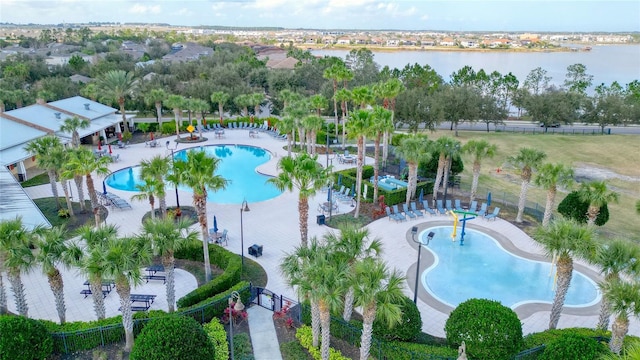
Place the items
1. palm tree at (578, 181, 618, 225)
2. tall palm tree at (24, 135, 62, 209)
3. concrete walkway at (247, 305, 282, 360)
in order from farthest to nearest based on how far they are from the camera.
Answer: tall palm tree at (24, 135, 62, 209)
palm tree at (578, 181, 618, 225)
concrete walkway at (247, 305, 282, 360)

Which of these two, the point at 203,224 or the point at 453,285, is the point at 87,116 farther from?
the point at 453,285

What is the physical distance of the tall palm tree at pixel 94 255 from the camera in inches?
533

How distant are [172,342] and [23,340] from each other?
4.86 m

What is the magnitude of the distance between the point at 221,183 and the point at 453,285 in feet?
39.0

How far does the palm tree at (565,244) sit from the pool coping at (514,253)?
2842 mm

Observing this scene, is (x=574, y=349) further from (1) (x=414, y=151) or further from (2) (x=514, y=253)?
(1) (x=414, y=151)

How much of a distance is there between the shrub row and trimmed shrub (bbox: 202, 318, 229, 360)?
8.70 ft

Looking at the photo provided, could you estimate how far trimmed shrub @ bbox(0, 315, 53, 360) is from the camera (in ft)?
43.0

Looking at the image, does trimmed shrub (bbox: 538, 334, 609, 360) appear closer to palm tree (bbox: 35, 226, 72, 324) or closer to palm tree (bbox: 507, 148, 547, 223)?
palm tree (bbox: 507, 148, 547, 223)

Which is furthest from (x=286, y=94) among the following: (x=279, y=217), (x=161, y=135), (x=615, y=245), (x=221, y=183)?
(x=615, y=245)

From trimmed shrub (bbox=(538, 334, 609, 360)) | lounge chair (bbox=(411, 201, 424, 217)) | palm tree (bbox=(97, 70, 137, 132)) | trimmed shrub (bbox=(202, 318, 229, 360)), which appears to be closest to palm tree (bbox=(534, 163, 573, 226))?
lounge chair (bbox=(411, 201, 424, 217))

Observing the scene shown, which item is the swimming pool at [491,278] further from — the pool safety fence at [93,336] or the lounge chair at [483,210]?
the pool safety fence at [93,336]

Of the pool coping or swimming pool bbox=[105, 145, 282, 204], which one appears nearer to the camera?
the pool coping

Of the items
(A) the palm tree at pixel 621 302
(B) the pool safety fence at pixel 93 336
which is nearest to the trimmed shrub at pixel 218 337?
(B) the pool safety fence at pixel 93 336
